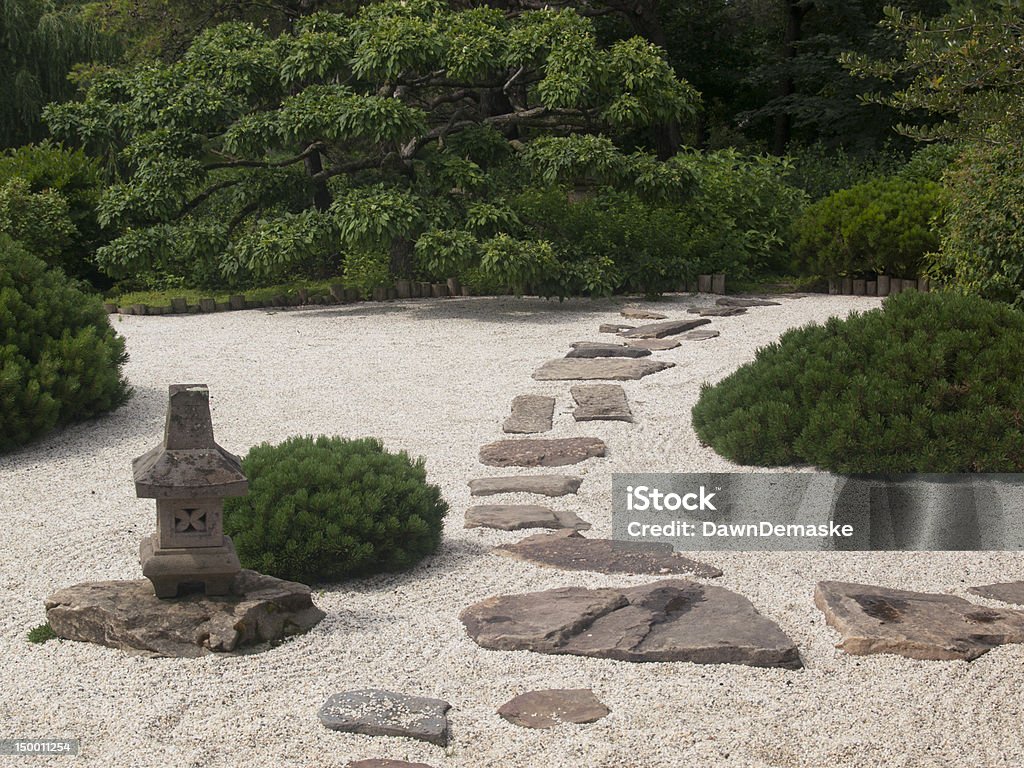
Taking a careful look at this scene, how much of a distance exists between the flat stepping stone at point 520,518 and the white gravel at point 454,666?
0.10 m

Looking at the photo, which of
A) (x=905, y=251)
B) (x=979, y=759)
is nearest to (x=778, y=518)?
(x=979, y=759)

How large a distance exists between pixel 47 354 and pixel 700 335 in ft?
16.7

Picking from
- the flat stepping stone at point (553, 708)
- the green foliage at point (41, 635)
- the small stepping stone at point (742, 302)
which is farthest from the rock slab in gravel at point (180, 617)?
the small stepping stone at point (742, 302)

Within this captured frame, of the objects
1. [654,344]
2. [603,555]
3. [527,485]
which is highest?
[654,344]

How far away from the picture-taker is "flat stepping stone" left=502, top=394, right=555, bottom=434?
6613mm

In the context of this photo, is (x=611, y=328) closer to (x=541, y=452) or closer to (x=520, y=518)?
(x=541, y=452)

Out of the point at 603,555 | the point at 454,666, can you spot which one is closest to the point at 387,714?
the point at 454,666

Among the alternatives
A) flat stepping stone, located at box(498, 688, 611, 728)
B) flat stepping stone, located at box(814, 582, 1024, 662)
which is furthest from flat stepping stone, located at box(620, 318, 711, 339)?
flat stepping stone, located at box(498, 688, 611, 728)

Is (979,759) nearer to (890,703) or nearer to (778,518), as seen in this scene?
(890,703)

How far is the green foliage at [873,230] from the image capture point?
11.5 m

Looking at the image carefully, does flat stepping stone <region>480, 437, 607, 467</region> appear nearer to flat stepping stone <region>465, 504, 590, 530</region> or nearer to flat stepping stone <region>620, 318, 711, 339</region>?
flat stepping stone <region>465, 504, 590, 530</region>

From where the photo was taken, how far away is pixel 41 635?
3.71 metres

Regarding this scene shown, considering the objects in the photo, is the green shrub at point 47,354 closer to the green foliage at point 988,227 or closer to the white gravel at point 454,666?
the white gravel at point 454,666

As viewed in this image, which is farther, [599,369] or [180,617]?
[599,369]
